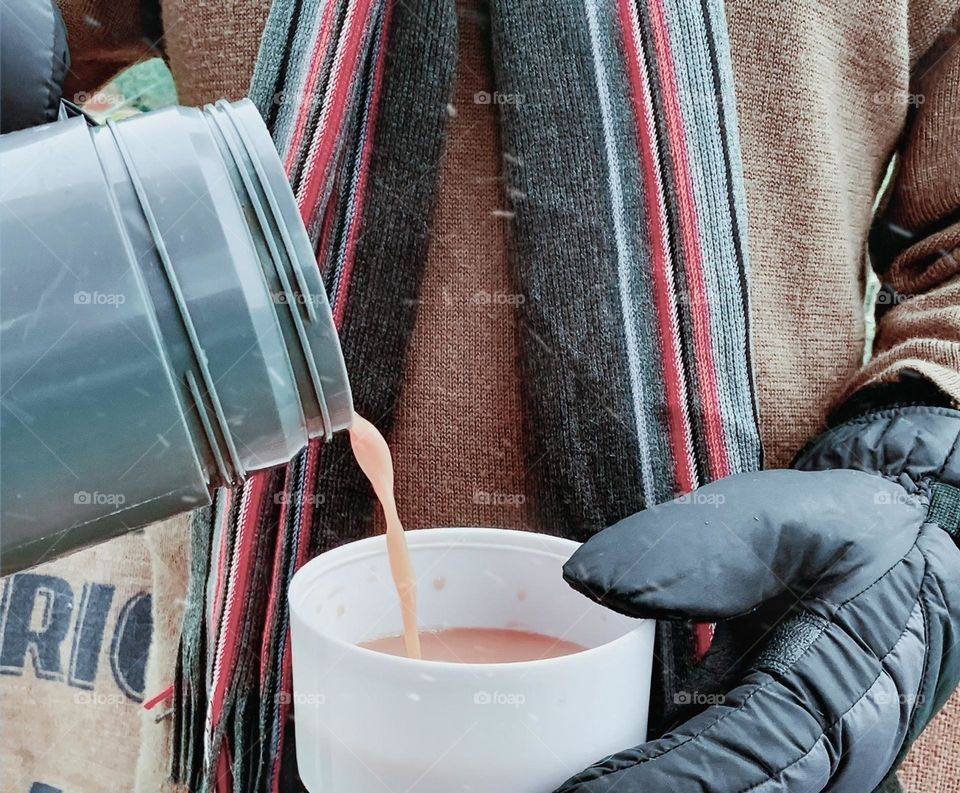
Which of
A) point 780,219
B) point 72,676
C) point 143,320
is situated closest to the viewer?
point 143,320

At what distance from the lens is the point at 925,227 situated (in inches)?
23.7

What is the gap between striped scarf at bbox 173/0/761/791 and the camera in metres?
0.49

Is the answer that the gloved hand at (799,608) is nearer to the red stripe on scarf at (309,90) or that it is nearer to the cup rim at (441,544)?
the cup rim at (441,544)

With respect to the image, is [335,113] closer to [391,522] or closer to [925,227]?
A: [391,522]

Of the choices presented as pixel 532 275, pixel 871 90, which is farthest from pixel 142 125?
pixel 871 90

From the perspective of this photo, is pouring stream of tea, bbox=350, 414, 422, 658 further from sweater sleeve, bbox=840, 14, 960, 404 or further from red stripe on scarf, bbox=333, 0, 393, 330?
sweater sleeve, bbox=840, 14, 960, 404

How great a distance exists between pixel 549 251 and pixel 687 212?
0.08 metres

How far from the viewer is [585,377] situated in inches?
19.4

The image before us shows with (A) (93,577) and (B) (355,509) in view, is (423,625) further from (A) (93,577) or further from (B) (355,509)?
(A) (93,577)

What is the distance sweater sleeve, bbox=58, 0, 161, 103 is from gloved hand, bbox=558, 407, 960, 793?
47 centimetres

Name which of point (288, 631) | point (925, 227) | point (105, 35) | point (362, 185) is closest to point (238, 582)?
point (288, 631)

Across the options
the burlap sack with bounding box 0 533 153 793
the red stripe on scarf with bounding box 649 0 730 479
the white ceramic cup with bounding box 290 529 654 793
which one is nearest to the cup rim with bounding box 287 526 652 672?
the white ceramic cup with bounding box 290 529 654 793

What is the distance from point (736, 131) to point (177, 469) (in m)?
0.38

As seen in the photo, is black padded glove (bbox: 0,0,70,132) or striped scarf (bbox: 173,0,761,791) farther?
striped scarf (bbox: 173,0,761,791)
